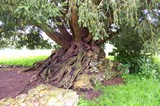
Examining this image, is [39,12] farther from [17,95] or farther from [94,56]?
[94,56]

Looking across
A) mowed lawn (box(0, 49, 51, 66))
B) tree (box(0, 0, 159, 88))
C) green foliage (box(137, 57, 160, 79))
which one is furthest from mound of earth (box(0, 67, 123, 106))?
mowed lawn (box(0, 49, 51, 66))

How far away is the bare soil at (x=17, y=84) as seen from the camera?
533 cm

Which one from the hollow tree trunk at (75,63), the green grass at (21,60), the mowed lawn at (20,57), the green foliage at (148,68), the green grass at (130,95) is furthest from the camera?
the mowed lawn at (20,57)

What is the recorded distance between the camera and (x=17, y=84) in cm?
615

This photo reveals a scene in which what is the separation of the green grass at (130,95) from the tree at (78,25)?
0.74m

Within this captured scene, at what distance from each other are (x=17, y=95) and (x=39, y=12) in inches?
89.3

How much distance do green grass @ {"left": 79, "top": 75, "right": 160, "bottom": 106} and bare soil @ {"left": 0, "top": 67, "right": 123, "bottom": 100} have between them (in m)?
0.27

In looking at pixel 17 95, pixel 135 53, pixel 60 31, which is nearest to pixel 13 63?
pixel 60 31

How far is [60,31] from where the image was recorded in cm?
721

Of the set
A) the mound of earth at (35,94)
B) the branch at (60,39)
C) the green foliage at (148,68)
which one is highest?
the branch at (60,39)

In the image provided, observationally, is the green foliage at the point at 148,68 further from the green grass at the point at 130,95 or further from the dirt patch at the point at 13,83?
the dirt patch at the point at 13,83

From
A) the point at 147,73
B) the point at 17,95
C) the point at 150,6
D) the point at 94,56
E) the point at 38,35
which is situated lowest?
the point at 17,95

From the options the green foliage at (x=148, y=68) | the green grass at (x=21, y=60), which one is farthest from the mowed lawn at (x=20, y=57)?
the green foliage at (x=148, y=68)

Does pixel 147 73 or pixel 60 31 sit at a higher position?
pixel 60 31
